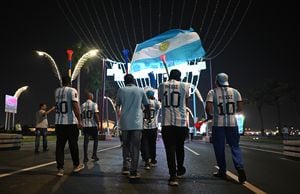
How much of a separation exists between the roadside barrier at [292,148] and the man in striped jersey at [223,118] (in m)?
5.86

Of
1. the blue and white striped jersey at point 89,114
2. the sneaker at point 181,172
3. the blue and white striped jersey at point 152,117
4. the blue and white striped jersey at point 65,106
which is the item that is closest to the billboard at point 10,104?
the blue and white striped jersey at point 89,114

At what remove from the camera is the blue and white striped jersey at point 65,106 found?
24.9 ft

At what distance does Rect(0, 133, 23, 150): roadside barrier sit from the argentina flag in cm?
3161

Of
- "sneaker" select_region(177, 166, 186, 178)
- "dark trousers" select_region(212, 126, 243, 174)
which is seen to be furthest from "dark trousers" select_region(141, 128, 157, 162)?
"dark trousers" select_region(212, 126, 243, 174)

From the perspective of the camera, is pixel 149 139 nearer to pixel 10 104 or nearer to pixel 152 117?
pixel 152 117

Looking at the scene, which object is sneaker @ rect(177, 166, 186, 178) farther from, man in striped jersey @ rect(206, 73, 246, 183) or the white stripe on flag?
the white stripe on flag

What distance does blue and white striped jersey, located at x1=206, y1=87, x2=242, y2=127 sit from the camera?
23.0 ft

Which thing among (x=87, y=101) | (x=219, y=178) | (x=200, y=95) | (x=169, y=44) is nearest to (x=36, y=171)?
(x=87, y=101)

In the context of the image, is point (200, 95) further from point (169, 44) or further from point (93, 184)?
point (93, 184)

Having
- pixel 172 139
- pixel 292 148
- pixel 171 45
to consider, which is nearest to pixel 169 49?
pixel 171 45

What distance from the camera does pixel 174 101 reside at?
22.5ft

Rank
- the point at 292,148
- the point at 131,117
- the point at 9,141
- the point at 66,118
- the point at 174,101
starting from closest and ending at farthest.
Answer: the point at 174,101 → the point at 131,117 → the point at 66,118 → the point at 292,148 → the point at 9,141

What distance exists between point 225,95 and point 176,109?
1.07 m

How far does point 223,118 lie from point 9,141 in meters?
10.7
